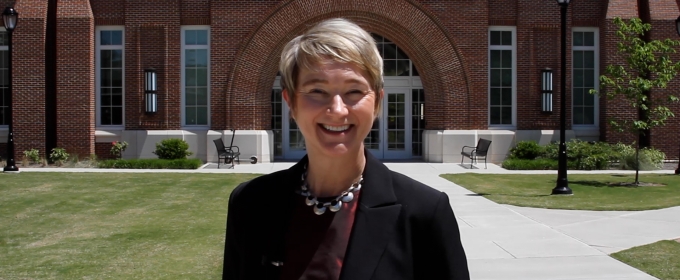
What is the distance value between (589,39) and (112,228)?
17565 mm

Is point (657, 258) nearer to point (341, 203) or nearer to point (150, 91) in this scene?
point (341, 203)

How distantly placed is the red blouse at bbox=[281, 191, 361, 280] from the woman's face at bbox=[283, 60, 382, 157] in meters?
0.19

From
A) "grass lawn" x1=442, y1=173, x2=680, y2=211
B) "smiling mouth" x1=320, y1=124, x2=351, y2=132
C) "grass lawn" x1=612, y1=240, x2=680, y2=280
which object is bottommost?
"grass lawn" x1=612, y1=240, x2=680, y2=280

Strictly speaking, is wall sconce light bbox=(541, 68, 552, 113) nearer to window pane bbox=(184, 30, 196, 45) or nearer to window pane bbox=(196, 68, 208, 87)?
window pane bbox=(196, 68, 208, 87)

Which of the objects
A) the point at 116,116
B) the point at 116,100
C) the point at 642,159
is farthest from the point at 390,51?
the point at 116,116

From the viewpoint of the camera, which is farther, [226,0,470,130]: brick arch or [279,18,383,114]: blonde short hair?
[226,0,470,130]: brick arch

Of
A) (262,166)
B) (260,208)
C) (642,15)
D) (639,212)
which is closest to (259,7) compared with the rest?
(262,166)

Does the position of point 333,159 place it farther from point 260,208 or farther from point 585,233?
point 585,233

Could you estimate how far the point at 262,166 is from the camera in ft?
68.7

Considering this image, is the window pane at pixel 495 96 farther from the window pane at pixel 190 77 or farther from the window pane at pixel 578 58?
the window pane at pixel 190 77

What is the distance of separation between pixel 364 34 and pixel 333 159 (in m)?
0.41

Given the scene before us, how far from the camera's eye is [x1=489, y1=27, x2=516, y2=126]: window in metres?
22.6

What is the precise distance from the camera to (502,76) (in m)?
22.7

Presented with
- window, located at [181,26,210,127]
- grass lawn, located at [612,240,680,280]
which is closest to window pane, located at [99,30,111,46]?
window, located at [181,26,210,127]
